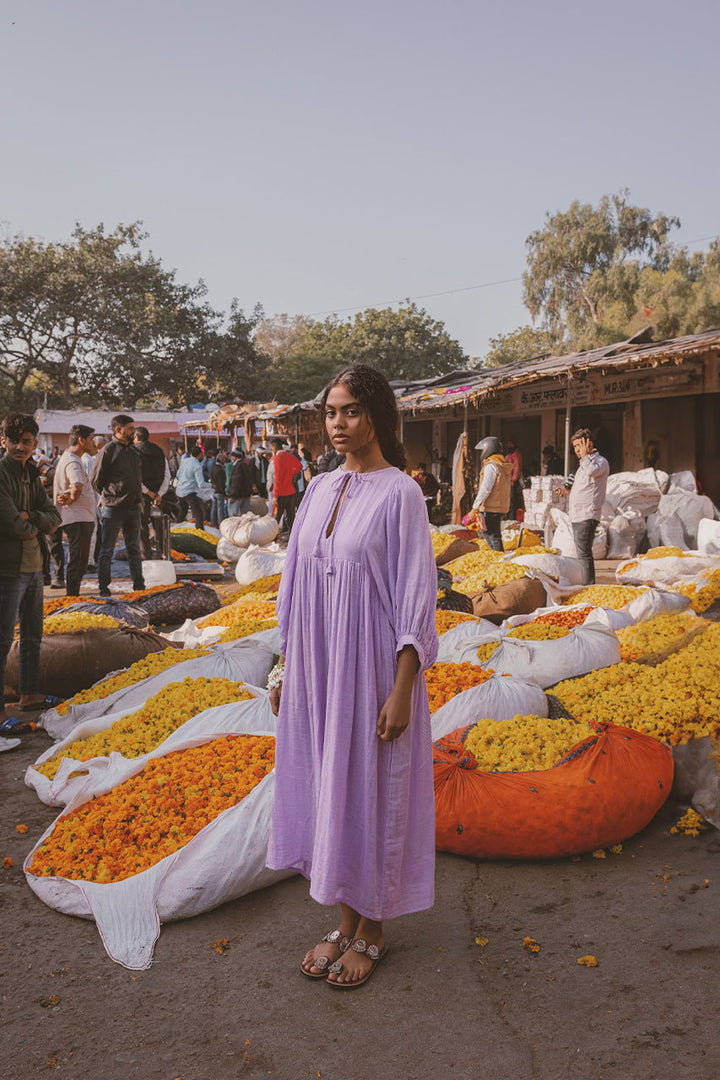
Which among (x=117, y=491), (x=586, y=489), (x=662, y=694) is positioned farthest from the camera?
(x=117, y=491)

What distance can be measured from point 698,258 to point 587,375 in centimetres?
2664

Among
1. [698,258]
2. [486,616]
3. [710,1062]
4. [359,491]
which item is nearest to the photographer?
[710,1062]

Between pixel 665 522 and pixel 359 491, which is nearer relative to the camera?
pixel 359 491

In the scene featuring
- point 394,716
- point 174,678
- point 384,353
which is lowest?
point 174,678

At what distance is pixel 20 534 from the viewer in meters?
4.40

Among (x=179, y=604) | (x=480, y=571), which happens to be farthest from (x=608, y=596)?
(x=179, y=604)

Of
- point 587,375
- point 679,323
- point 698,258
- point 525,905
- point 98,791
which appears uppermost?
point 698,258

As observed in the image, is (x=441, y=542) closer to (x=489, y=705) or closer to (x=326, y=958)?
(x=489, y=705)

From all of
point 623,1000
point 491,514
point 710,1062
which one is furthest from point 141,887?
point 491,514

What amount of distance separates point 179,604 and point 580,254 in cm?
3479

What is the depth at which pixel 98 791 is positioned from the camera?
10.4 feet

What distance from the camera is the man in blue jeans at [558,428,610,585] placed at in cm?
684

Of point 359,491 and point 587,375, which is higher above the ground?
point 587,375

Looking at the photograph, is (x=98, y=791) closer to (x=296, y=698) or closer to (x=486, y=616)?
(x=296, y=698)
